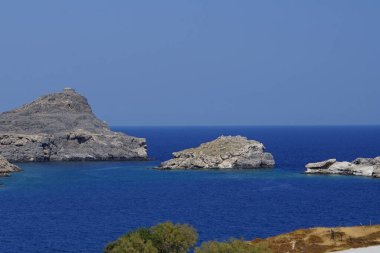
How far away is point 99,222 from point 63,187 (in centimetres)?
4020

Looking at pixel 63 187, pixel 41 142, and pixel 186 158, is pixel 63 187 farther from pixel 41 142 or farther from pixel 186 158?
pixel 41 142

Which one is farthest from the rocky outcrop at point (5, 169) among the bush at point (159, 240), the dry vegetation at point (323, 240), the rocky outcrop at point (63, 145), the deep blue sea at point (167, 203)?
the dry vegetation at point (323, 240)

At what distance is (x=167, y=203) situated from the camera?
108562 millimetres

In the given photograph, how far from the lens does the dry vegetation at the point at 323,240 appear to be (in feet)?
175

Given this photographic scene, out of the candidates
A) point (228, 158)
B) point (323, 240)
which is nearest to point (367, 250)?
point (323, 240)

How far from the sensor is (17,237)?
80750 millimetres

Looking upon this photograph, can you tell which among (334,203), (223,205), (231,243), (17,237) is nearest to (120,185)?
(223,205)

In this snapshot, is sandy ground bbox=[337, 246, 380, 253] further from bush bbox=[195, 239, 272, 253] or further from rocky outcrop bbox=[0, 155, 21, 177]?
rocky outcrop bbox=[0, 155, 21, 177]

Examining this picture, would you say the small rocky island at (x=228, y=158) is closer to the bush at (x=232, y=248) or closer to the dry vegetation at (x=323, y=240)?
the dry vegetation at (x=323, y=240)

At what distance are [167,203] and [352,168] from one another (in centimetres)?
5498

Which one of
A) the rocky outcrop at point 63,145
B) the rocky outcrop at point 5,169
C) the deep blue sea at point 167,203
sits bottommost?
the deep blue sea at point 167,203

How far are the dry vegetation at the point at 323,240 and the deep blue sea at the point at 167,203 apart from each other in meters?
23.5

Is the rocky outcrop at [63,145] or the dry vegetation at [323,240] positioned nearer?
the dry vegetation at [323,240]

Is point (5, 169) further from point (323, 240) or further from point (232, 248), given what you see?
point (232, 248)
